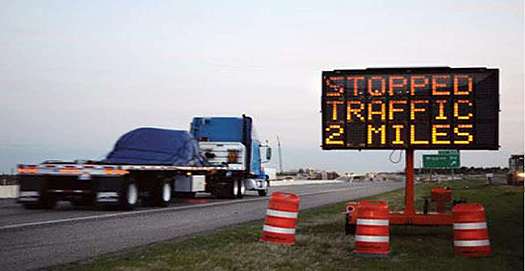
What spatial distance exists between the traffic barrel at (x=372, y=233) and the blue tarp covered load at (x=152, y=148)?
14770 millimetres

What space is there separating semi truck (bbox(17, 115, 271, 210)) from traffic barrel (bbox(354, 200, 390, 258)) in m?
12.0

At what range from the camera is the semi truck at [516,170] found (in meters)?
67.1

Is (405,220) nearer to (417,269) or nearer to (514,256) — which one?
(514,256)

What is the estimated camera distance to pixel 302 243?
535 inches

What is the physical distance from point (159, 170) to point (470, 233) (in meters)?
15.1

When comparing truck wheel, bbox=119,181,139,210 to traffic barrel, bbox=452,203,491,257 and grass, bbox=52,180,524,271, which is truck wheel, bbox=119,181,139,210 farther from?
traffic barrel, bbox=452,203,491,257

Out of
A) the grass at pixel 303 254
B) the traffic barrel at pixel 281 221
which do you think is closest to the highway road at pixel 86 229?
the grass at pixel 303 254

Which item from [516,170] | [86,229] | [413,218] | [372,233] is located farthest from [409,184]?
[516,170]

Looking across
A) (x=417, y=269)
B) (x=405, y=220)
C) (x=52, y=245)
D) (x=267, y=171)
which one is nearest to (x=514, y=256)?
(x=417, y=269)

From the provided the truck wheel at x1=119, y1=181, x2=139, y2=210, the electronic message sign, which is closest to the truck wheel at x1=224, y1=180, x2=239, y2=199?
the truck wheel at x1=119, y1=181, x2=139, y2=210

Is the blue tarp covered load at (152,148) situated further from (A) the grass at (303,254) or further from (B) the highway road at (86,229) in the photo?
(A) the grass at (303,254)

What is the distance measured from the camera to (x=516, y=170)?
70.1 metres

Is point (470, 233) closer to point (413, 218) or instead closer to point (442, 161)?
point (413, 218)

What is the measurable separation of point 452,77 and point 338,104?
7.76 ft
